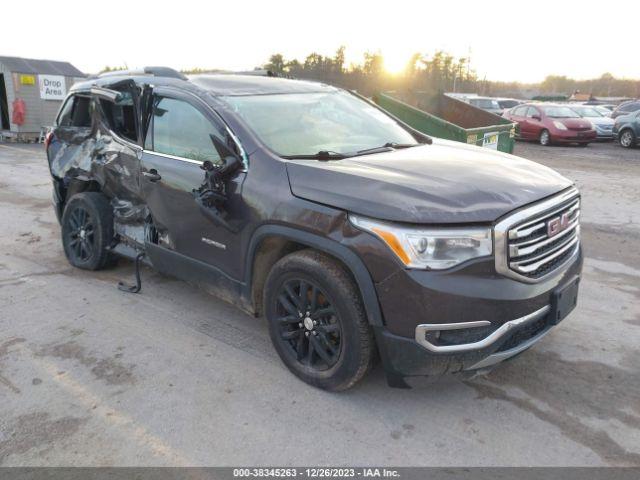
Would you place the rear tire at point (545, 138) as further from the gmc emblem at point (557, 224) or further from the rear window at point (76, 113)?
the gmc emblem at point (557, 224)

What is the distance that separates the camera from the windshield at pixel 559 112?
1944 cm

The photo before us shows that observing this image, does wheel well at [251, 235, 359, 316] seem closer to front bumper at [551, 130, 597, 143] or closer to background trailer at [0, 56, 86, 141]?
background trailer at [0, 56, 86, 141]

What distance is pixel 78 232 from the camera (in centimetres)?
546

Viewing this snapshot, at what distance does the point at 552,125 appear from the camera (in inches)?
749

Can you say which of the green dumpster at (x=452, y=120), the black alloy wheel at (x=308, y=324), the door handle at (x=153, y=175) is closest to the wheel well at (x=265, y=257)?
the black alloy wheel at (x=308, y=324)

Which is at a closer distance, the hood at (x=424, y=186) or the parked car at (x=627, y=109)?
the hood at (x=424, y=186)

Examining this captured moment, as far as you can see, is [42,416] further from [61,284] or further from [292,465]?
[61,284]

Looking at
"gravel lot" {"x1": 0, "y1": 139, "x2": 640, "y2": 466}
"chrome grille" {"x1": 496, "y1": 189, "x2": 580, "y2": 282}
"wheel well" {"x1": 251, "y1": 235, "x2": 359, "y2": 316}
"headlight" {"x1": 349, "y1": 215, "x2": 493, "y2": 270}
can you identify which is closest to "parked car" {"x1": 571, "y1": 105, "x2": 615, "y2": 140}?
"gravel lot" {"x1": 0, "y1": 139, "x2": 640, "y2": 466}

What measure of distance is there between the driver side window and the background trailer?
16447 mm

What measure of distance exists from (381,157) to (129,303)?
8.50ft

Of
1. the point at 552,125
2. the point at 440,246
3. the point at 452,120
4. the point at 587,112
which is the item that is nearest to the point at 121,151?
the point at 440,246

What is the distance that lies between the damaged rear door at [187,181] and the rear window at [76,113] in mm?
1393

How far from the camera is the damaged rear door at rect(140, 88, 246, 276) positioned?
368cm

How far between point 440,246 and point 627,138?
19450 millimetres
